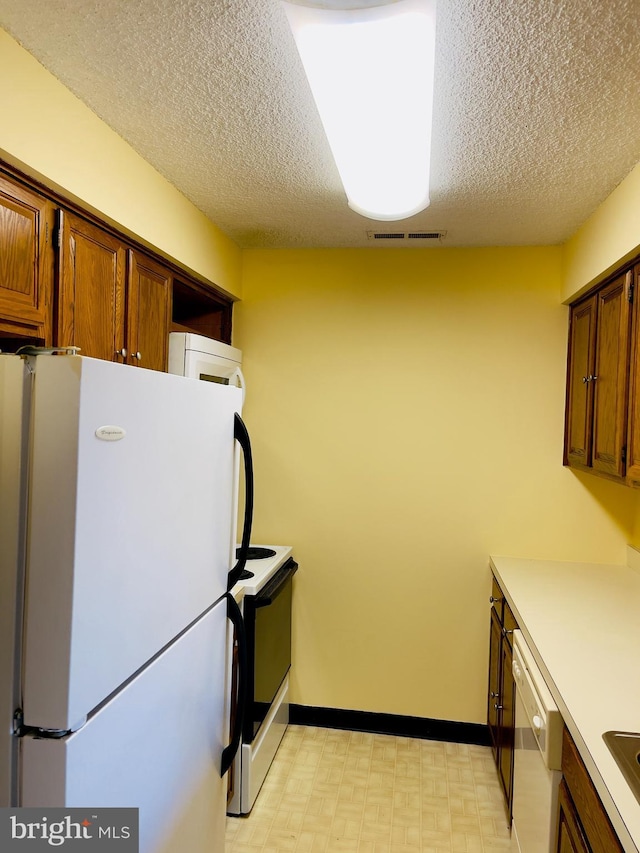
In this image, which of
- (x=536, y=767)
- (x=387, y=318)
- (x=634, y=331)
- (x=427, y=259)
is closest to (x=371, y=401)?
(x=387, y=318)

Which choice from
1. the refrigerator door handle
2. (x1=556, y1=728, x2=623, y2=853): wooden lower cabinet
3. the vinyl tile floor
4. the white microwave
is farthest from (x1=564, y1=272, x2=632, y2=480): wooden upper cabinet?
the white microwave

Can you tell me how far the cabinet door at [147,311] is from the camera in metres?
1.93

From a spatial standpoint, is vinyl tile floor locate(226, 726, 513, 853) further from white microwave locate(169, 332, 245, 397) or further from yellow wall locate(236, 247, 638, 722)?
white microwave locate(169, 332, 245, 397)

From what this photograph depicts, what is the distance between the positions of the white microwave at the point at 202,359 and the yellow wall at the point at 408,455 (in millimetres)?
259

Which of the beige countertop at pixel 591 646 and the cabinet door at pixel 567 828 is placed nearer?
the beige countertop at pixel 591 646

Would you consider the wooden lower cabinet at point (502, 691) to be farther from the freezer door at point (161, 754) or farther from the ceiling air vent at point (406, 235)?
the ceiling air vent at point (406, 235)

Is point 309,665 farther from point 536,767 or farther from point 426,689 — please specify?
point 536,767

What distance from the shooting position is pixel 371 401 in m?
2.86

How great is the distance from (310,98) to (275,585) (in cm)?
184

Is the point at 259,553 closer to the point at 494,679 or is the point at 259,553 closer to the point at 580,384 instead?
the point at 494,679

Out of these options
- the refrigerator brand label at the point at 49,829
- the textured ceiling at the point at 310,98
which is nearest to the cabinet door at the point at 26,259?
the textured ceiling at the point at 310,98

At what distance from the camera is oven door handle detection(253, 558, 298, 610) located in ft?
7.50

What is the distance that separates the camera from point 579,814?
125 cm

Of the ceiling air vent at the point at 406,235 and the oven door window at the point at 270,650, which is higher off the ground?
the ceiling air vent at the point at 406,235
